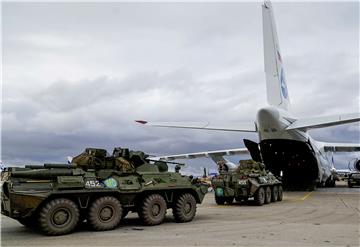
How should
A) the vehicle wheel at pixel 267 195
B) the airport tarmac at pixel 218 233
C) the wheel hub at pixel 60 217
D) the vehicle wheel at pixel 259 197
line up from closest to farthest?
the airport tarmac at pixel 218 233 < the wheel hub at pixel 60 217 < the vehicle wheel at pixel 259 197 < the vehicle wheel at pixel 267 195

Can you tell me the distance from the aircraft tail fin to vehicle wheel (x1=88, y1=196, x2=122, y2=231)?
18.2 m

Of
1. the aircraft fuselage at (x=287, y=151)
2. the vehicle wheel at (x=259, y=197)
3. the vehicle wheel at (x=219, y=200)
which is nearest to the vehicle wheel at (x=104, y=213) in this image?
the vehicle wheel at (x=219, y=200)

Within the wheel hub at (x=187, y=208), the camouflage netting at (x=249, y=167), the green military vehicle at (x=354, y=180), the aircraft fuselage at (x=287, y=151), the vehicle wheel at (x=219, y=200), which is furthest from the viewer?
the green military vehicle at (x=354, y=180)

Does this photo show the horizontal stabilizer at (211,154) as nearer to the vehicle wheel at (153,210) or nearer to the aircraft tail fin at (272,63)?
the aircraft tail fin at (272,63)

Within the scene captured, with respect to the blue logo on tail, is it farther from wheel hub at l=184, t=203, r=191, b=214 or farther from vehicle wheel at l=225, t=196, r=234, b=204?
wheel hub at l=184, t=203, r=191, b=214

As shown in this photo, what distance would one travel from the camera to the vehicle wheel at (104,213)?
10750 millimetres

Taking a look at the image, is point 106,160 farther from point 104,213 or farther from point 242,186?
point 242,186

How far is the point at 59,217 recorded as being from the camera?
1019cm

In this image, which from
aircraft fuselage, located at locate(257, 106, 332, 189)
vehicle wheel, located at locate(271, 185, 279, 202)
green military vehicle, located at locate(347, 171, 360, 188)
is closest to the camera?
vehicle wheel, located at locate(271, 185, 279, 202)

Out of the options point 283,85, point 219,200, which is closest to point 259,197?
point 219,200

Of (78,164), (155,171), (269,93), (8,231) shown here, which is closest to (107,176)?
(78,164)

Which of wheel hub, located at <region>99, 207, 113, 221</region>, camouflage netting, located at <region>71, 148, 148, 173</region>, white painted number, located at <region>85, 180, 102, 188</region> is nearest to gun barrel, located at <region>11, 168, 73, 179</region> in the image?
white painted number, located at <region>85, 180, 102, 188</region>

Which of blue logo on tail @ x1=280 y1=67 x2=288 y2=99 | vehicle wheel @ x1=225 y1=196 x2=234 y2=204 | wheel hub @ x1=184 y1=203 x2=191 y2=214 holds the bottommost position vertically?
vehicle wheel @ x1=225 y1=196 x2=234 y2=204

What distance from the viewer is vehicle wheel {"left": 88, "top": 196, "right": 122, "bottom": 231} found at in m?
10.8
